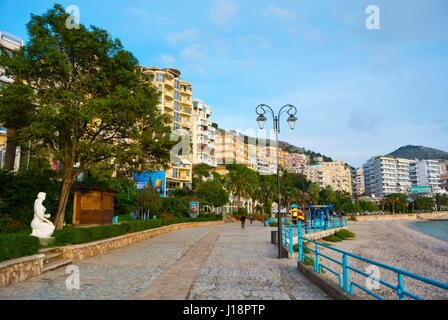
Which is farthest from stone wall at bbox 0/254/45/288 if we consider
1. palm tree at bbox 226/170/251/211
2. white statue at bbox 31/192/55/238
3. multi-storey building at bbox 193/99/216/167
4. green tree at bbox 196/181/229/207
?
multi-storey building at bbox 193/99/216/167

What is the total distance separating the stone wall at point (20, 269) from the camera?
7723 mm

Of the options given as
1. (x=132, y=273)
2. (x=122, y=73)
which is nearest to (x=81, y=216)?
(x=122, y=73)

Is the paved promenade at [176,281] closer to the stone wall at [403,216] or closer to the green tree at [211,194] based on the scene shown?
the green tree at [211,194]

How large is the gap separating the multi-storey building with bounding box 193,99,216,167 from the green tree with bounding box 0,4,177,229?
65.8 meters

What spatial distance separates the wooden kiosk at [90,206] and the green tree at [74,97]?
6.34 meters

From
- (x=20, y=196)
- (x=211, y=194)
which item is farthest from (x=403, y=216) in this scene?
(x=20, y=196)

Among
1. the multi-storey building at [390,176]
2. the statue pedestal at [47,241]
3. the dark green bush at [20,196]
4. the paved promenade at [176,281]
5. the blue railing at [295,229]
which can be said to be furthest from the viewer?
the multi-storey building at [390,176]

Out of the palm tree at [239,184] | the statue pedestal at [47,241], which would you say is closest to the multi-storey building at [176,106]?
the palm tree at [239,184]

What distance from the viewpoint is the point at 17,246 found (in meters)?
8.88

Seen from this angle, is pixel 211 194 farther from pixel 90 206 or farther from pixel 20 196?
pixel 20 196

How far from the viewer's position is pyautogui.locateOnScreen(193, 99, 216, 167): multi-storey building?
277 ft

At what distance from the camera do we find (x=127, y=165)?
62.1 ft
